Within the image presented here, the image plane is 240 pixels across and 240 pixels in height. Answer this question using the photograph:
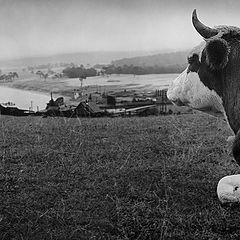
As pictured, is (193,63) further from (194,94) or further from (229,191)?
(229,191)

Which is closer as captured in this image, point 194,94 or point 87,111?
point 194,94

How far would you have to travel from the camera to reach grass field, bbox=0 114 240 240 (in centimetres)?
219

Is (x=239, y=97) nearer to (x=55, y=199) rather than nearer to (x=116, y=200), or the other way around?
(x=116, y=200)

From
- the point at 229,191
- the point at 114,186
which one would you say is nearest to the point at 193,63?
the point at 229,191

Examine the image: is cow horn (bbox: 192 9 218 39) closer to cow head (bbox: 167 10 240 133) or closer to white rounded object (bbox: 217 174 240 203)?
cow head (bbox: 167 10 240 133)

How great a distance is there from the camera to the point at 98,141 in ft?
14.2

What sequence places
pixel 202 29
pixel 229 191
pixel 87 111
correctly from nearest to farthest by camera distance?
pixel 229 191, pixel 202 29, pixel 87 111

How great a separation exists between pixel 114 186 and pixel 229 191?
80cm

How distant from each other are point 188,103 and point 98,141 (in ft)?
5.43

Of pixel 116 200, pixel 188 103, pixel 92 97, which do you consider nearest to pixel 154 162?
pixel 188 103

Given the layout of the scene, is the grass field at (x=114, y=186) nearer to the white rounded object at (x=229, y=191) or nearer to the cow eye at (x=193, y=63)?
the white rounded object at (x=229, y=191)

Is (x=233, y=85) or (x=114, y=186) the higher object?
(x=233, y=85)

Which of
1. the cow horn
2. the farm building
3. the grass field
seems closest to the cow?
the cow horn

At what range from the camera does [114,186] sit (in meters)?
2.84
